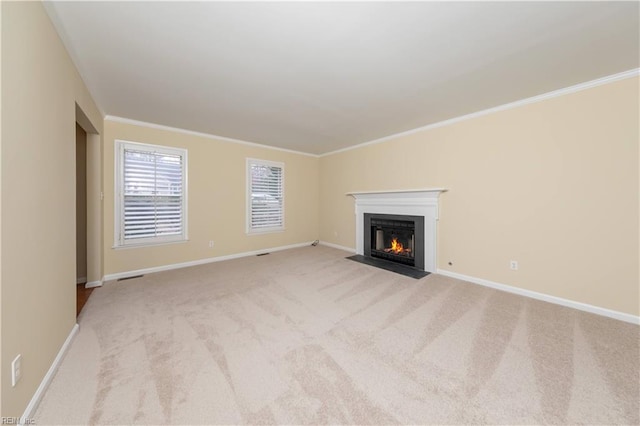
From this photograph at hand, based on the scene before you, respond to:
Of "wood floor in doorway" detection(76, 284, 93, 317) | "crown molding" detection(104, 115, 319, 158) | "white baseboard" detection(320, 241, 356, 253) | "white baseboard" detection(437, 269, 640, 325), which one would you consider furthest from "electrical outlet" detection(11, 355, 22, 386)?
"white baseboard" detection(320, 241, 356, 253)

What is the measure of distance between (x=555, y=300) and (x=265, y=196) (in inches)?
194

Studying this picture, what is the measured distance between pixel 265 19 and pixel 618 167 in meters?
3.62

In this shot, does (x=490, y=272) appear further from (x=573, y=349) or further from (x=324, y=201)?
(x=324, y=201)

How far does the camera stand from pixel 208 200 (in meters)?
4.38

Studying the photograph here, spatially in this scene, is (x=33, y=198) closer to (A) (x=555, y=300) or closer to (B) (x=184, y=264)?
(B) (x=184, y=264)

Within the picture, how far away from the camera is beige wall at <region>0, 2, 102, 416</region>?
115 centimetres

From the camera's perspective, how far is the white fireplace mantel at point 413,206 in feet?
12.3

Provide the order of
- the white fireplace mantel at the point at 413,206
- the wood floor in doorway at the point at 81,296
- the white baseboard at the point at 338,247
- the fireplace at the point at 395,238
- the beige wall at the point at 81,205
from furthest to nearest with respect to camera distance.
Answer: the white baseboard at the point at 338,247 → the fireplace at the point at 395,238 → the white fireplace mantel at the point at 413,206 → the beige wall at the point at 81,205 → the wood floor in doorway at the point at 81,296

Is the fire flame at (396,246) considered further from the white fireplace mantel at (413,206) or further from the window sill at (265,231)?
the window sill at (265,231)

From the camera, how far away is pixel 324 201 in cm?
607

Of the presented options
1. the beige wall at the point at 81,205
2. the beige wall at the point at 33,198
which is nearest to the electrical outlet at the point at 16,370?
the beige wall at the point at 33,198

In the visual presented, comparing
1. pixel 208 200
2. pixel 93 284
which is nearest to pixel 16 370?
pixel 93 284

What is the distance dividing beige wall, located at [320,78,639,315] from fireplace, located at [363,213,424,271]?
1.12 ft

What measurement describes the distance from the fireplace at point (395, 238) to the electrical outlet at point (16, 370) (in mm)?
4214
